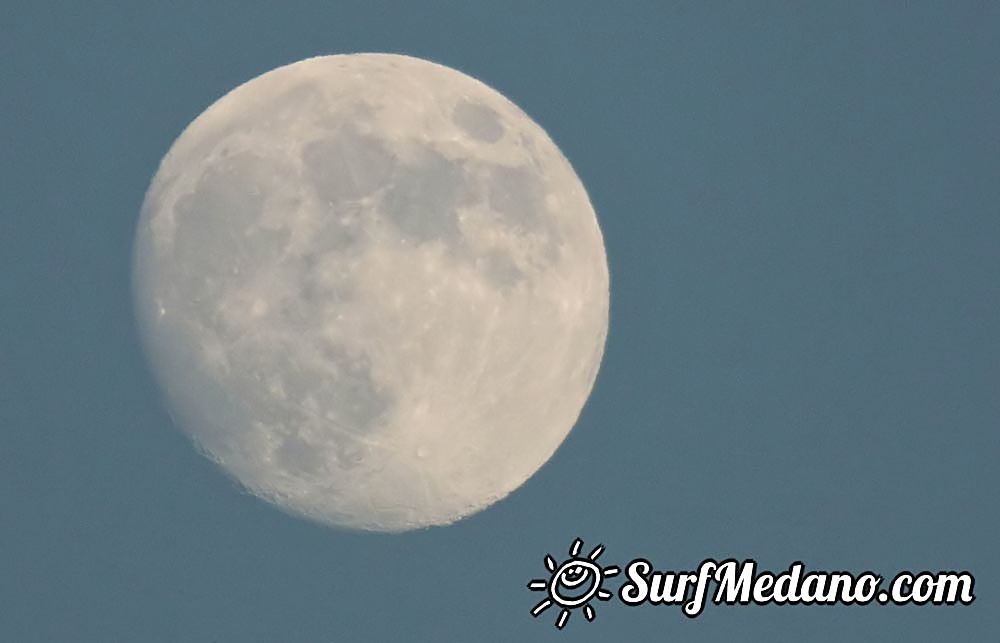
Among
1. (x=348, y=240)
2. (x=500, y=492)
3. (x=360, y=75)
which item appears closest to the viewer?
(x=348, y=240)

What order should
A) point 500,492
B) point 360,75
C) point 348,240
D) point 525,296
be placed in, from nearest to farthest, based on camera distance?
point 348,240 < point 525,296 < point 360,75 < point 500,492

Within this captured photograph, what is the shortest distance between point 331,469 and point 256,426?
31.6 inches

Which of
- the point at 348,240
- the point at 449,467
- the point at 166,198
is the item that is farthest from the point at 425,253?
the point at 166,198

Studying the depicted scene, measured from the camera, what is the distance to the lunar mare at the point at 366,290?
9.47m

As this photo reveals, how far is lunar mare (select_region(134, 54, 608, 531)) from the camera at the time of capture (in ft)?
31.1

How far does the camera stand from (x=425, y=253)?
9547 millimetres

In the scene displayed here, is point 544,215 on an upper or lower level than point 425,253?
upper

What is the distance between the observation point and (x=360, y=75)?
10930mm

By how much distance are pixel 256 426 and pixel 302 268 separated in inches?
68.4

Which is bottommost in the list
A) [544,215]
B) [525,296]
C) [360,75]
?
[525,296]

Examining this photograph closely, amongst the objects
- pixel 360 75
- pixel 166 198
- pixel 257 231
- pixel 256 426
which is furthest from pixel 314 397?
pixel 360 75

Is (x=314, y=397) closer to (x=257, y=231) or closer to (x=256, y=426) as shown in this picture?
(x=256, y=426)

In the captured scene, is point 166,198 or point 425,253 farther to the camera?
point 166,198

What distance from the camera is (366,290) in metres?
9.38
